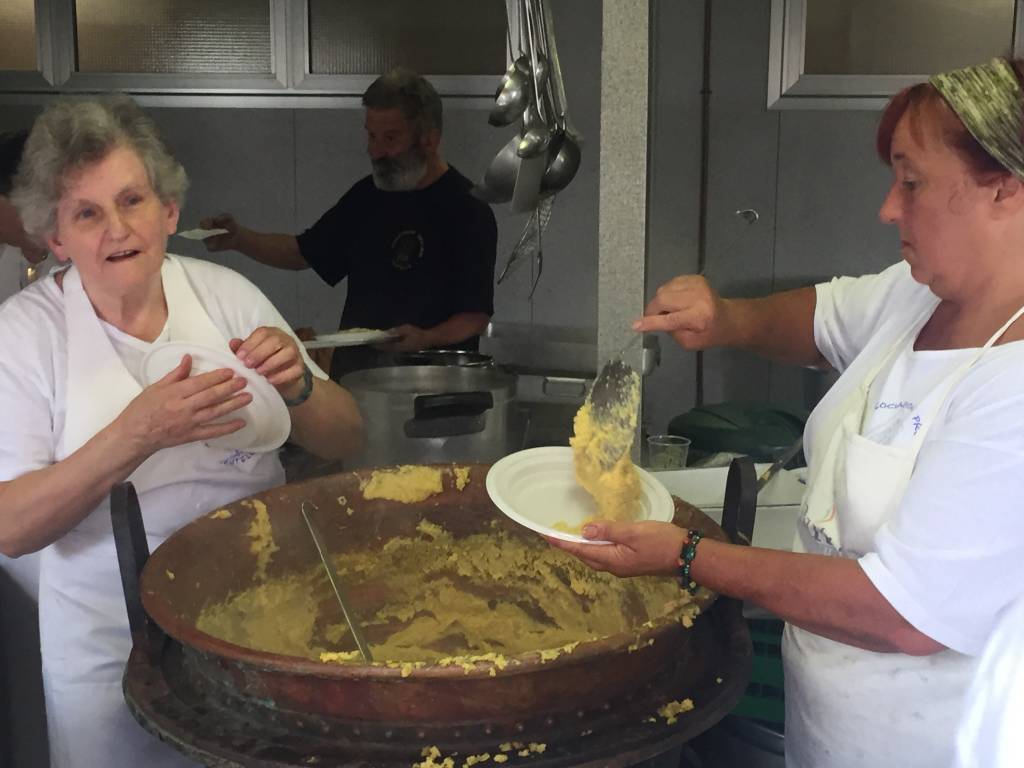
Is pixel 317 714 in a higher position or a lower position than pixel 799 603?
lower

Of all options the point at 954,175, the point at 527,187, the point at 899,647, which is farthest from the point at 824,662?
the point at 527,187

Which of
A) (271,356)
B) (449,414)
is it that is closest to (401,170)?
(449,414)

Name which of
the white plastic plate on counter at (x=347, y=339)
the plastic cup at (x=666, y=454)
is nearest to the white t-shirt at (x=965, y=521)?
the plastic cup at (x=666, y=454)

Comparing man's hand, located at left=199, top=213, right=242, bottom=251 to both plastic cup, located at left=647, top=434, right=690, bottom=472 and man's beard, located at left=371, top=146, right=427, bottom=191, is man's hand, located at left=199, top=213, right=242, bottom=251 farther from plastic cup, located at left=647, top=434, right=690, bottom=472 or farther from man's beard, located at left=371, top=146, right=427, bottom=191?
plastic cup, located at left=647, top=434, right=690, bottom=472

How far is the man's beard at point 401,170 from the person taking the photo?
255 centimetres

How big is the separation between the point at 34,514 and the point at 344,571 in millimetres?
425

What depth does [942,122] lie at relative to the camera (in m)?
0.95

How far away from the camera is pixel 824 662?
109 cm

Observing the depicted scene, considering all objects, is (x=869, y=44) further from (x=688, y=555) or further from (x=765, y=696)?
(x=688, y=555)

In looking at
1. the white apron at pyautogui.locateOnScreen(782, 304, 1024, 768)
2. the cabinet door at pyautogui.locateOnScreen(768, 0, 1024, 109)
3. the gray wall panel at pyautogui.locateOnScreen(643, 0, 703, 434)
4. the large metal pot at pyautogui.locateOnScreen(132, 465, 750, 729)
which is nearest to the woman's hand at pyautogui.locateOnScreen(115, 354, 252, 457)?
the large metal pot at pyautogui.locateOnScreen(132, 465, 750, 729)

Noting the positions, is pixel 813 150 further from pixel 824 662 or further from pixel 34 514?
pixel 34 514

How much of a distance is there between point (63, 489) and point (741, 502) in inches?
34.0

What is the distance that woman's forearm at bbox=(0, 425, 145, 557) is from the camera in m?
1.21

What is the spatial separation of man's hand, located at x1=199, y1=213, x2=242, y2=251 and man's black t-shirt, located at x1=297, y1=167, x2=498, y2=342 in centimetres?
34
